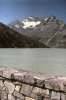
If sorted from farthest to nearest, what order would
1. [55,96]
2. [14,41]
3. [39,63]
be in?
[14,41] → [39,63] → [55,96]

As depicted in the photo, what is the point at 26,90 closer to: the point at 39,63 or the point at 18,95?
the point at 18,95

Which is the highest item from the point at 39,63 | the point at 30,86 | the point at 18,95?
the point at 30,86

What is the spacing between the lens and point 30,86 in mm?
2023

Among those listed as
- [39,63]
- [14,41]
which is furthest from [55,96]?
[14,41]

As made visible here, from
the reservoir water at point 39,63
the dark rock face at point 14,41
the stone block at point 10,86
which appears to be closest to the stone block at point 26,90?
the stone block at point 10,86

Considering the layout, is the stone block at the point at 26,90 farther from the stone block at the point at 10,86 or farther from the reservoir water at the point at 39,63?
the reservoir water at the point at 39,63

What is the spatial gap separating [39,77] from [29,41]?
68.3 feet

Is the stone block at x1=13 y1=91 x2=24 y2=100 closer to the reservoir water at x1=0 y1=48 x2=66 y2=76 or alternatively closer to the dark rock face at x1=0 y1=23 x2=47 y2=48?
the reservoir water at x1=0 y1=48 x2=66 y2=76

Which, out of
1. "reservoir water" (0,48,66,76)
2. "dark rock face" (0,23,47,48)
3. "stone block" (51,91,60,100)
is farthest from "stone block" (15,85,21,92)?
"dark rock face" (0,23,47,48)

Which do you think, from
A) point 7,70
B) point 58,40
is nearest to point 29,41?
point 58,40

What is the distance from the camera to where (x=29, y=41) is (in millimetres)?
22781

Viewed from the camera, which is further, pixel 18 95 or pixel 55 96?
pixel 18 95

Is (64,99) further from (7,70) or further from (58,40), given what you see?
(58,40)

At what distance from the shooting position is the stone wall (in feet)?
5.97
